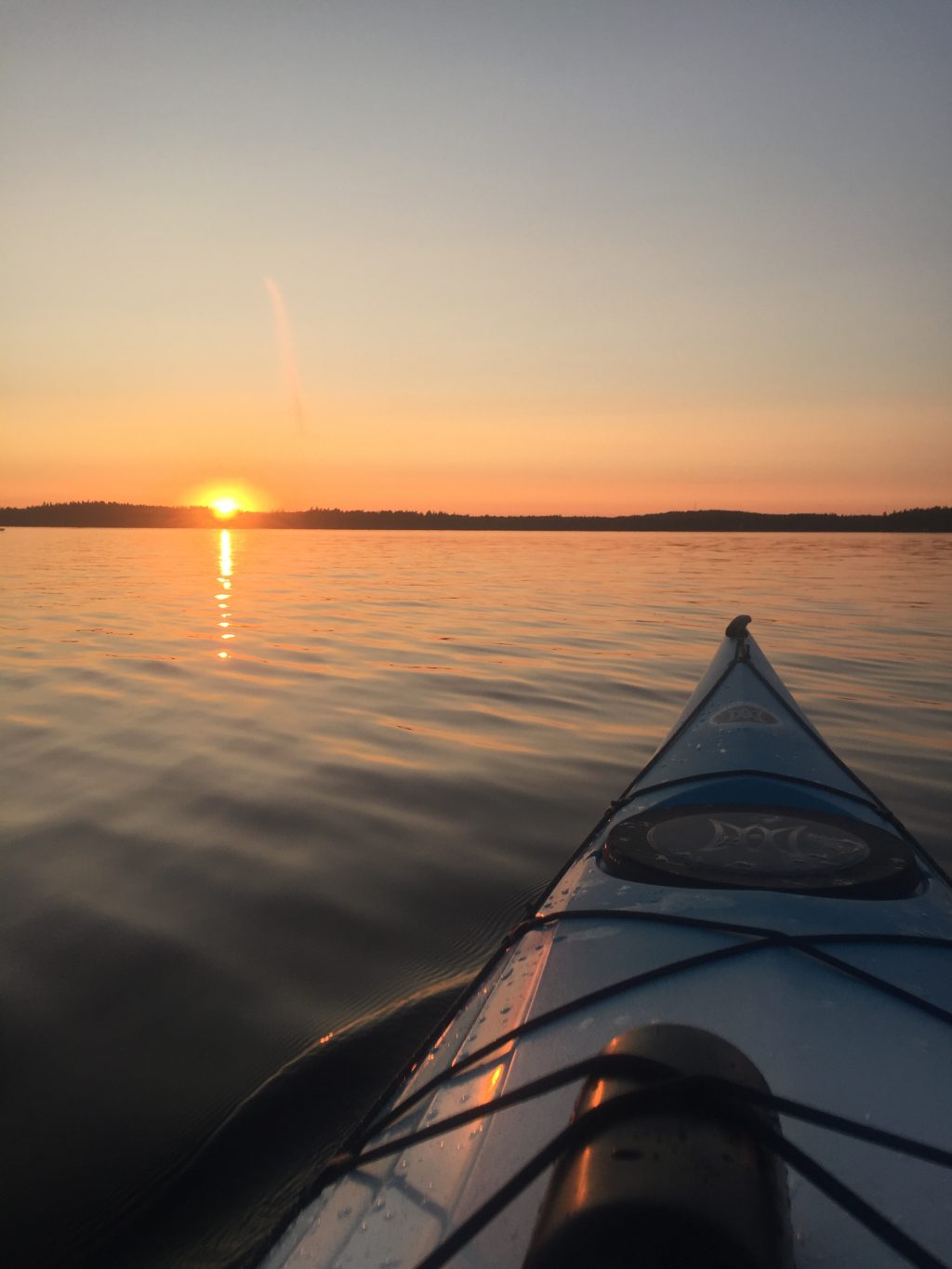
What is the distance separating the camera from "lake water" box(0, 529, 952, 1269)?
2.84 m

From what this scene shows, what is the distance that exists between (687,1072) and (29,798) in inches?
240

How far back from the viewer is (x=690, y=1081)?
5.34 feet

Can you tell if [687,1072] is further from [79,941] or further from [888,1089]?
[79,941]

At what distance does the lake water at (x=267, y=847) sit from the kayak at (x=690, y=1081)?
2.90 ft

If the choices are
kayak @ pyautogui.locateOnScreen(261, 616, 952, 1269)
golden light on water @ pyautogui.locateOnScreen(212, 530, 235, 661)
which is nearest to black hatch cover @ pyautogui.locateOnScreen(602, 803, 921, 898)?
kayak @ pyautogui.locateOnScreen(261, 616, 952, 1269)

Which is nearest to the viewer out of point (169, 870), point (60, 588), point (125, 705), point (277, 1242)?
point (277, 1242)

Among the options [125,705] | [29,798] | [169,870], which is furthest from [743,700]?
[125,705]

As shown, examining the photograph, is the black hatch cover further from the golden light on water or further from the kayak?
the golden light on water

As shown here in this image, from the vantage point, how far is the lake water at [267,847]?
9.32 feet

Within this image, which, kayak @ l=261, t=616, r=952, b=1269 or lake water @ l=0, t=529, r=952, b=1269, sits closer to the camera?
kayak @ l=261, t=616, r=952, b=1269

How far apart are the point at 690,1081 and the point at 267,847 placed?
14.4 feet

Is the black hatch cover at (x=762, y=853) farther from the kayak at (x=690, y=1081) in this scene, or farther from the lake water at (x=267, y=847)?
the lake water at (x=267, y=847)

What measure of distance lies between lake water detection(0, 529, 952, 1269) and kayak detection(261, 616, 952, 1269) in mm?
883

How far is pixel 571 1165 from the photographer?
1.54m
